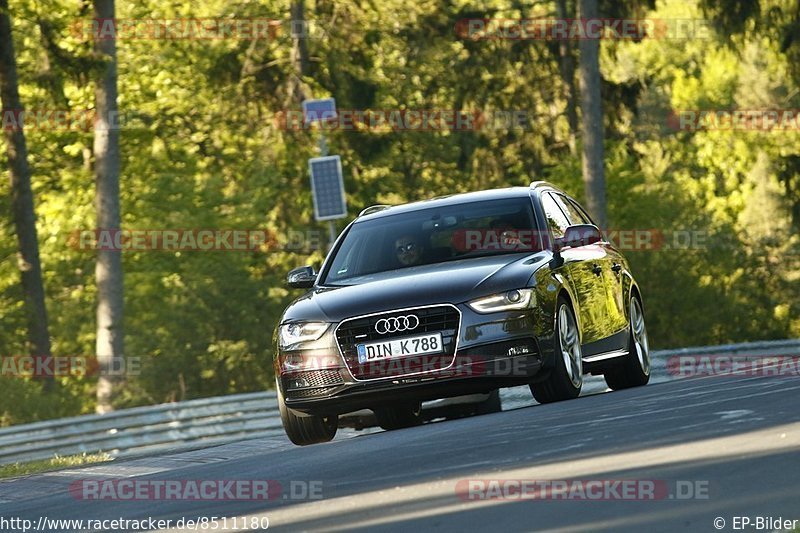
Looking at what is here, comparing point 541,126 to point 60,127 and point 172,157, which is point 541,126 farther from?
point 60,127

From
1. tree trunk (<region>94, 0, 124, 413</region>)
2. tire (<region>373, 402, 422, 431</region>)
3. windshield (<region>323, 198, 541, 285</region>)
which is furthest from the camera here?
tree trunk (<region>94, 0, 124, 413</region>)

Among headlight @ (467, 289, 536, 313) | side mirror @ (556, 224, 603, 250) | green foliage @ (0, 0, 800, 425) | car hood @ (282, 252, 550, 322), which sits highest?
side mirror @ (556, 224, 603, 250)

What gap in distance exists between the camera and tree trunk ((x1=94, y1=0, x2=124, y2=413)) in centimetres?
3084

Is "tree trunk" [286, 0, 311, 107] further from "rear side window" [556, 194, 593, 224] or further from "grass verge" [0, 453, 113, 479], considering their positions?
"rear side window" [556, 194, 593, 224]

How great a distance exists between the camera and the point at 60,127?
138 ft

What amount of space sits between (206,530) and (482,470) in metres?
1.61

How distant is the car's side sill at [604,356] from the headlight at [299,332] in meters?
2.42

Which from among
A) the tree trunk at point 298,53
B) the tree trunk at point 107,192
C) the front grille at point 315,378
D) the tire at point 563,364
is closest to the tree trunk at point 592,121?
the tree trunk at point 107,192

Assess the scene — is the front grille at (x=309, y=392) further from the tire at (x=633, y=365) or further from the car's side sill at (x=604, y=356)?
the tire at (x=633, y=365)

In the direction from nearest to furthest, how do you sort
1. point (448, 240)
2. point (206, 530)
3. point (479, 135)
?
point (206, 530)
point (448, 240)
point (479, 135)

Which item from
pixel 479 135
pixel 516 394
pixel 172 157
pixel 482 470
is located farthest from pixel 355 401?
pixel 479 135

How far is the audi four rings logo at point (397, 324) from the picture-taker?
40.1 feet

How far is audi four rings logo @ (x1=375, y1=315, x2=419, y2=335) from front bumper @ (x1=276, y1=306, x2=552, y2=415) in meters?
0.21

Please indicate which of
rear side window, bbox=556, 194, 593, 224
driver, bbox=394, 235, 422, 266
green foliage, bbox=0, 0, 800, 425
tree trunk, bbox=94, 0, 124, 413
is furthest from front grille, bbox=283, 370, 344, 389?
green foliage, bbox=0, 0, 800, 425
